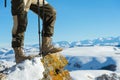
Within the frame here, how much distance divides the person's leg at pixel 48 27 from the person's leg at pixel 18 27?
60cm

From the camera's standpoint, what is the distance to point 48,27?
10.3 metres

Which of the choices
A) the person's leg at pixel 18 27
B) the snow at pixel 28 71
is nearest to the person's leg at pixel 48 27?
the person's leg at pixel 18 27

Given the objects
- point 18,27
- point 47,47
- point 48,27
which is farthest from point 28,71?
point 48,27

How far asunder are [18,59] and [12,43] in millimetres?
514

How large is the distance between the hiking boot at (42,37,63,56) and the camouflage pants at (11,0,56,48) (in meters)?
0.18

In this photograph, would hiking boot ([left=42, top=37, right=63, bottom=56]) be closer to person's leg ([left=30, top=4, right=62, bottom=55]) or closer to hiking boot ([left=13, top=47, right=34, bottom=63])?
person's leg ([left=30, top=4, right=62, bottom=55])

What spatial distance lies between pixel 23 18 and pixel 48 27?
38.5 inches

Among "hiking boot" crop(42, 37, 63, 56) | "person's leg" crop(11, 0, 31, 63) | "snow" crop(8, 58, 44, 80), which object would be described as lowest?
"snow" crop(8, 58, 44, 80)

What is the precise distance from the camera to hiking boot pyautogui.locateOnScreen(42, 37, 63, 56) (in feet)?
32.9

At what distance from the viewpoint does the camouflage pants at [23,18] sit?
941 centimetres

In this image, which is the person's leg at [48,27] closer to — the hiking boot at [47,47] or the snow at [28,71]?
the hiking boot at [47,47]

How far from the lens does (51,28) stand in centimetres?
1032

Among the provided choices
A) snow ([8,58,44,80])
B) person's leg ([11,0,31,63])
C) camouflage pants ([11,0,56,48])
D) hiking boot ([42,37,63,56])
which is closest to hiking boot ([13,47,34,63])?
person's leg ([11,0,31,63])

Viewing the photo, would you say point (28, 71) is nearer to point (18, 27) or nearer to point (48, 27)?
point (18, 27)
